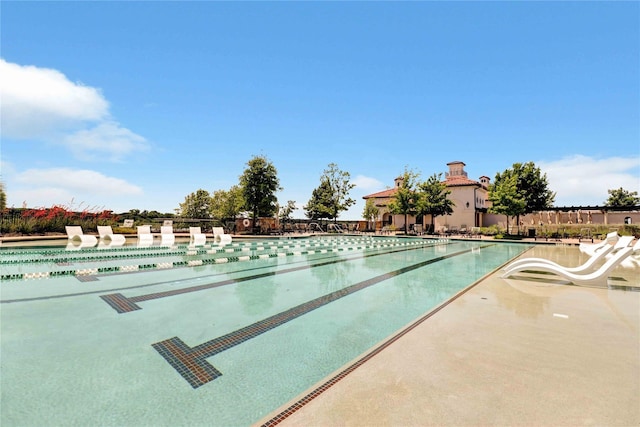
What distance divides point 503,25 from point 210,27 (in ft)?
45.6

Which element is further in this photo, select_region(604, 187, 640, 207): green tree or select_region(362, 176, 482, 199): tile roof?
select_region(604, 187, 640, 207): green tree

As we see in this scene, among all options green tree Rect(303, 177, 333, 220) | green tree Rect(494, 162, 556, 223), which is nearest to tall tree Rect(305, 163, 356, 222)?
green tree Rect(303, 177, 333, 220)

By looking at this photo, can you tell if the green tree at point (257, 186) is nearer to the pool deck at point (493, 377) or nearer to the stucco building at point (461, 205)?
the stucco building at point (461, 205)

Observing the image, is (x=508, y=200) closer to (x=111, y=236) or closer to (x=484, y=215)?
(x=484, y=215)

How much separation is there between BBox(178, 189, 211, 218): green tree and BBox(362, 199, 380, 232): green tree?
2391 cm

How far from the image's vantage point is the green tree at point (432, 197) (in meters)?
28.2

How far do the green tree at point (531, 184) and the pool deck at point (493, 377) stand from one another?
88.1 feet

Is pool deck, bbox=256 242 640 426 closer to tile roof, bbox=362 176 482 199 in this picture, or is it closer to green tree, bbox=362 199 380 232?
tile roof, bbox=362 176 482 199

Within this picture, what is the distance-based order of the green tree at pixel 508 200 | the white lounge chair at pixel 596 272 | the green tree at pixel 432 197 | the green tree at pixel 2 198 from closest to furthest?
the white lounge chair at pixel 596 272
the green tree at pixel 2 198
the green tree at pixel 508 200
the green tree at pixel 432 197

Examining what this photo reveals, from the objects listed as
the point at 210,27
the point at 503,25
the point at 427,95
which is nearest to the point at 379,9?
the point at 503,25

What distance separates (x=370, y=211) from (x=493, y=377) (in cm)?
3573

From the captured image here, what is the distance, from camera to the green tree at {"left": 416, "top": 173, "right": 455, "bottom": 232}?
1111 inches

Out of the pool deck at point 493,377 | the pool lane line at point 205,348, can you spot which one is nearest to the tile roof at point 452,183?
the pool deck at point 493,377

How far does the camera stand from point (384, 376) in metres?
2.46
